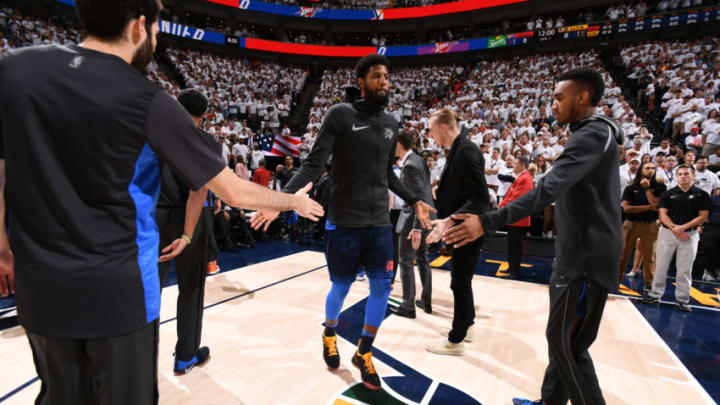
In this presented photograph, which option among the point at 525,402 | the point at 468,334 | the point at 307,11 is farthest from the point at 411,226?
the point at 307,11

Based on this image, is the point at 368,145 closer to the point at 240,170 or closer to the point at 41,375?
the point at 41,375

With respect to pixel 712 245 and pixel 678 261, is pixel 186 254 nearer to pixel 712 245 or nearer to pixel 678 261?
pixel 678 261

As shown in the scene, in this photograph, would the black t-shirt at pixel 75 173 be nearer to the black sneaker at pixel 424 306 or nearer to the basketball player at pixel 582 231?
the basketball player at pixel 582 231

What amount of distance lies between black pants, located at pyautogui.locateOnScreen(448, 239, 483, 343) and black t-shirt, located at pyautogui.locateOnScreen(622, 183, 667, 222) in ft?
12.8

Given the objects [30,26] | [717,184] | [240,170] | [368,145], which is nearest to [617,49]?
[717,184]

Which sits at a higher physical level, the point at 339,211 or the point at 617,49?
the point at 617,49

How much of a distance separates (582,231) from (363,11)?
81.6 feet

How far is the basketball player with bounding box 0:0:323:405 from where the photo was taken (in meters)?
0.89

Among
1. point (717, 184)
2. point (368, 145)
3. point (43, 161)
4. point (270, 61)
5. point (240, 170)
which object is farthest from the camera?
point (270, 61)

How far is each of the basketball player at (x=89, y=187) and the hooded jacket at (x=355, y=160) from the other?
1.32 metres

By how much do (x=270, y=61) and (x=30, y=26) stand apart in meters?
12.6

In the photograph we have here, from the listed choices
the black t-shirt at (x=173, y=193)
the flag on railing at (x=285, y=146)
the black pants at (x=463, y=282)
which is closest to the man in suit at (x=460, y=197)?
the black pants at (x=463, y=282)

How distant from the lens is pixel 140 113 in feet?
3.08

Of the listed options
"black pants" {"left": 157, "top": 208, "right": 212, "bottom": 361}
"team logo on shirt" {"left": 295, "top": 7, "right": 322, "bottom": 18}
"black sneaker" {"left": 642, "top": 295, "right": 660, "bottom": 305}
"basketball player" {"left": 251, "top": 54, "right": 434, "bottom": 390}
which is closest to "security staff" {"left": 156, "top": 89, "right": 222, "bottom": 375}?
"black pants" {"left": 157, "top": 208, "right": 212, "bottom": 361}
